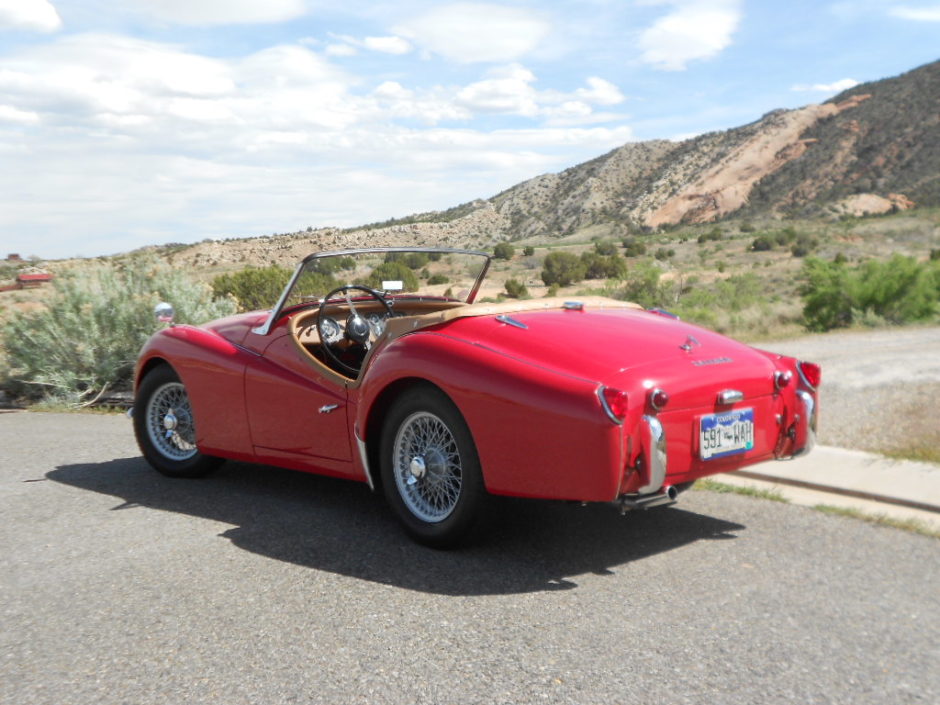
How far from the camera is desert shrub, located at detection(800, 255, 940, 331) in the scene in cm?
1683

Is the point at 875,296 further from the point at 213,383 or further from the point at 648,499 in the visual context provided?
the point at 648,499

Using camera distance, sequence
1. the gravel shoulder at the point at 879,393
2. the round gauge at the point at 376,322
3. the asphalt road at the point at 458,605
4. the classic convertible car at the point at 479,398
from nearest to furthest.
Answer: the asphalt road at the point at 458,605 → the classic convertible car at the point at 479,398 → the round gauge at the point at 376,322 → the gravel shoulder at the point at 879,393

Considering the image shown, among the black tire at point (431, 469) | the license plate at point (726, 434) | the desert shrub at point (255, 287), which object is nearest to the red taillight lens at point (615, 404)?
the license plate at point (726, 434)

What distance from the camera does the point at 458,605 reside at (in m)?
4.12

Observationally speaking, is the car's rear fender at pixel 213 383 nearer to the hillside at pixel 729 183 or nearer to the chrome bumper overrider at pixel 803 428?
the chrome bumper overrider at pixel 803 428

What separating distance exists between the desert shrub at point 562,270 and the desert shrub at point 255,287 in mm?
15722

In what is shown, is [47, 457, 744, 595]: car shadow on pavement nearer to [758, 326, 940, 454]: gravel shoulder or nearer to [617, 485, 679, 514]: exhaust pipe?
[617, 485, 679, 514]: exhaust pipe

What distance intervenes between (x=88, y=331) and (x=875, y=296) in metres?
12.8

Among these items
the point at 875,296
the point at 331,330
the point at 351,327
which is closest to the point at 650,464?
the point at 351,327

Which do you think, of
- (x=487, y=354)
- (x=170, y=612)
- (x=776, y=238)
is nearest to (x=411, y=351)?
→ (x=487, y=354)

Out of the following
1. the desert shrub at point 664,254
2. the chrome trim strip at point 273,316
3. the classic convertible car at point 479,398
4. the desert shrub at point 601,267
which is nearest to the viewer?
the classic convertible car at point 479,398

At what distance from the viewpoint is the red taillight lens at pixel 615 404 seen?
4.09 metres

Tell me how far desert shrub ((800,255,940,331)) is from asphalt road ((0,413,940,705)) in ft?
40.4

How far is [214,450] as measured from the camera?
20.6 feet
